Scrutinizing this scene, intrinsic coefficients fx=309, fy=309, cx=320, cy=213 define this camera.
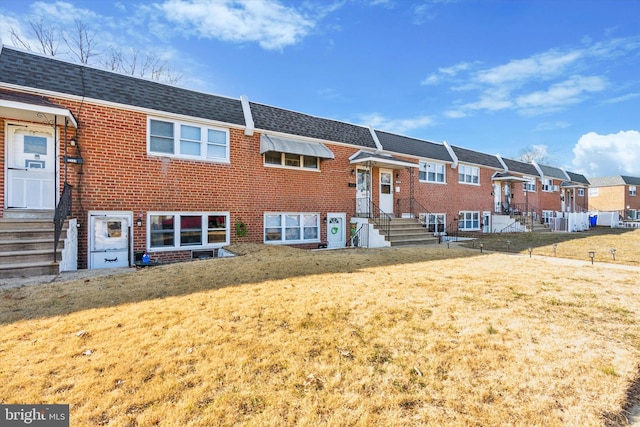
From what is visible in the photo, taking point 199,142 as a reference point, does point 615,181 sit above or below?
above

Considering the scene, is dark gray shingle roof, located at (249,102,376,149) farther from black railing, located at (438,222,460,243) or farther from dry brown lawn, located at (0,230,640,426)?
dry brown lawn, located at (0,230,640,426)

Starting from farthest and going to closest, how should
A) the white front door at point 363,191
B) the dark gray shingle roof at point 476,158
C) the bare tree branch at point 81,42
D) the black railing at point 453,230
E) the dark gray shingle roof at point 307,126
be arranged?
the dark gray shingle roof at point 476,158 < the bare tree branch at point 81,42 < the black railing at point 453,230 < the white front door at point 363,191 < the dark gray shingle roof at point 307,126

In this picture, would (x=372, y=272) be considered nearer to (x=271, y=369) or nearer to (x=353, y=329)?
(x=353, y=329)

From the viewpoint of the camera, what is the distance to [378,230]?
14.6 meters

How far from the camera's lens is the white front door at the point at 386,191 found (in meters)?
17.0

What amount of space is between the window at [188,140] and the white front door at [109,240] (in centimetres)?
258

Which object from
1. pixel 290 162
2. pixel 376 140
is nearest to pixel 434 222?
pixel 376 140

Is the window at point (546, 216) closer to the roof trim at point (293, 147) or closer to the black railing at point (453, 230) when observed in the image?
the black railing at point (453, 230)

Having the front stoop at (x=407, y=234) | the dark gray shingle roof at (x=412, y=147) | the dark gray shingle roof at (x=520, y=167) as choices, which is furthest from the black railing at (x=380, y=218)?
the dark gray shingle roof at (x=520, y=167)

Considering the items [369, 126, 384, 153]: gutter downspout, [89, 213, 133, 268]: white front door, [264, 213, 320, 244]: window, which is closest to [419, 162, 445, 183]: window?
[369, 126, 384, 153]: gutter downspout

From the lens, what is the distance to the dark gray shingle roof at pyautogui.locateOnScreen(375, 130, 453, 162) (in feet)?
58.3

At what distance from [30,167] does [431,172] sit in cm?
1899

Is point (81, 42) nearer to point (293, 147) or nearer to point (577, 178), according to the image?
point (293, 147)

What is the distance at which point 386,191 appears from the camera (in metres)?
17.3
